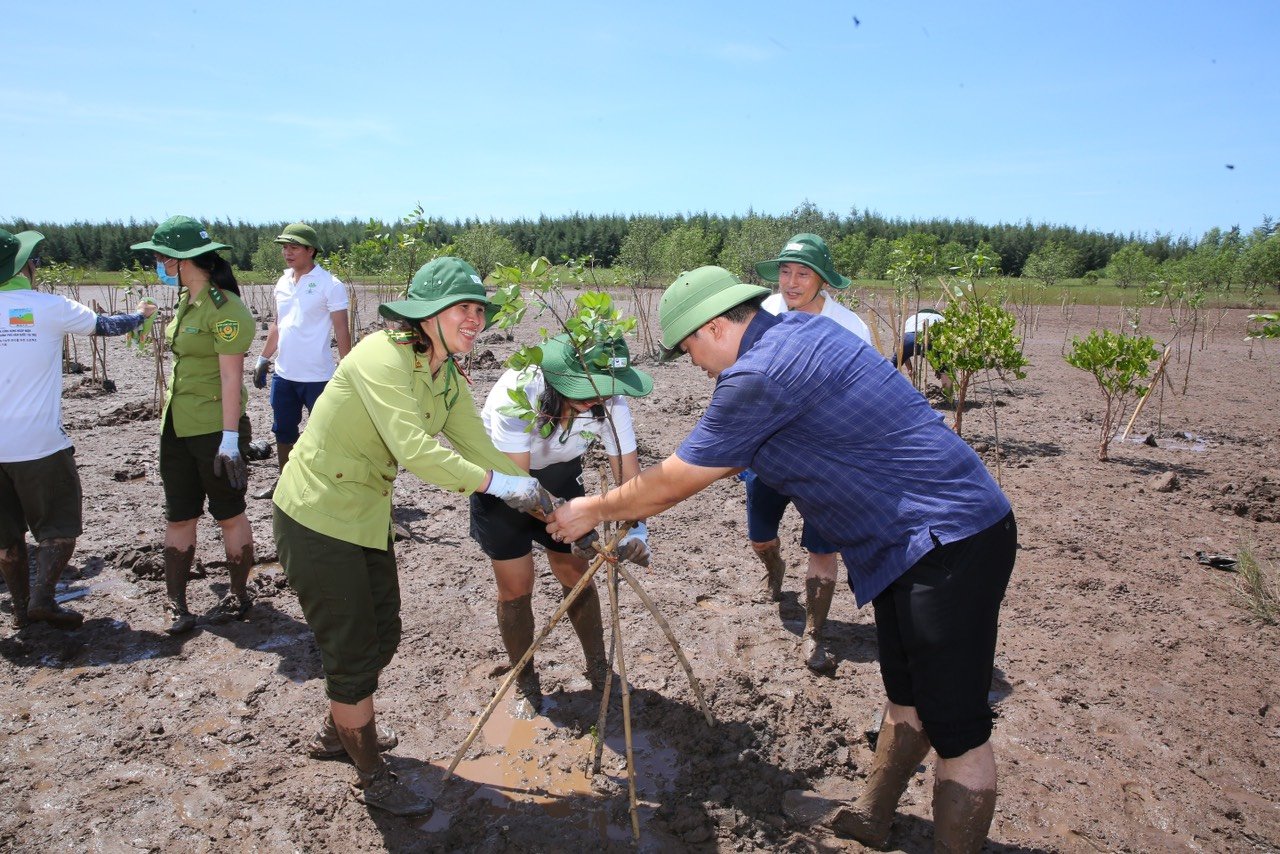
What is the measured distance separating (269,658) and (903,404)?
10.9 feet

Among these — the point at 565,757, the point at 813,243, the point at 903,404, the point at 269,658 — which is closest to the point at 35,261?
the point at 269,658

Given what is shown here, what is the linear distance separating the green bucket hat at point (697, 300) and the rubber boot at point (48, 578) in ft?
11.2

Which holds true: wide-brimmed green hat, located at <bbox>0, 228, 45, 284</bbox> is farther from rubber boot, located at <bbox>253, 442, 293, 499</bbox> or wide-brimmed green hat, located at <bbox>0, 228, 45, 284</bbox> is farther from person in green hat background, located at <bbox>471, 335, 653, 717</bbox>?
person in green hat background, located at <bbox>471, 335, 653, 717</bbox>

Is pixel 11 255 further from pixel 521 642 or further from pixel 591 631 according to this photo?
pixel 591 631

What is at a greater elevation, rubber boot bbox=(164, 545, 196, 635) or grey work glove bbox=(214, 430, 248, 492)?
grey work glove bbox=(214, 430, 248, 492)

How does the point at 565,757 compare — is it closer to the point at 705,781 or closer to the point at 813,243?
the point at 705,781

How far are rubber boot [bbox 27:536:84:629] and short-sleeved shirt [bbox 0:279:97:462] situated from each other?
47cm

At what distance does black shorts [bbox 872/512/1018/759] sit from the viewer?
2.14 meters

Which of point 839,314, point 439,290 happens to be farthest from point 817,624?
point 439,290

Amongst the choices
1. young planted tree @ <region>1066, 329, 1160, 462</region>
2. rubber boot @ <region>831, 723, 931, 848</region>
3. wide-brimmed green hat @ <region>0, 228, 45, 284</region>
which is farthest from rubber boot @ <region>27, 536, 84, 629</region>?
young planted tree @ <region>1066, 329, 1160, 462</region>

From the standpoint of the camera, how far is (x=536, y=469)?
338 centimetres

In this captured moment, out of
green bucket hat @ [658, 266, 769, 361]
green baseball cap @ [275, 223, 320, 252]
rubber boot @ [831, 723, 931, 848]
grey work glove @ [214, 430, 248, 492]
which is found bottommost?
rubber boot @ [831, 723, 931, 848]

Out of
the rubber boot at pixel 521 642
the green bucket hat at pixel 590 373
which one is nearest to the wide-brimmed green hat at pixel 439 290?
the green bucket hat at pixel 590 373

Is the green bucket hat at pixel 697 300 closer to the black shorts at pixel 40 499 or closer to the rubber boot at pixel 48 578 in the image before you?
the black shorts at pixel 40 499
